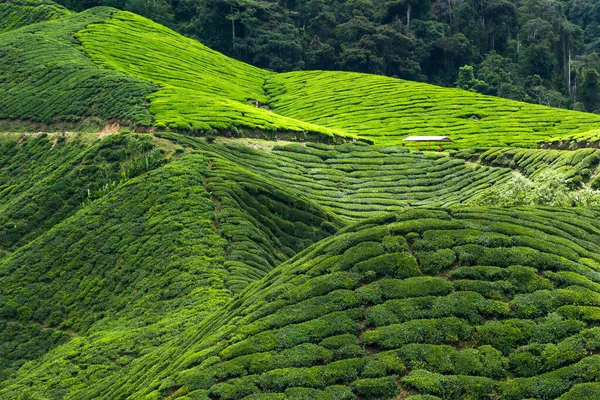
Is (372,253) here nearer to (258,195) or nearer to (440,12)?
(258,195)

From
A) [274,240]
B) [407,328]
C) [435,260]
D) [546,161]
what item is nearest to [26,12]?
[274,240]

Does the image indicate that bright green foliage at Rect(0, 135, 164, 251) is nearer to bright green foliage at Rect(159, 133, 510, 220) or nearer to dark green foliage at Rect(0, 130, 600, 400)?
bright green foliage at Rect(159, 133, 510, 220)

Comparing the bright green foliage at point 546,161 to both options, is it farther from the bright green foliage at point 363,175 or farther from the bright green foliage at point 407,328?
the bright green foliage at point 407,328

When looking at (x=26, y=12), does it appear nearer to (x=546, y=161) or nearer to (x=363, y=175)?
(x=363, y=175)

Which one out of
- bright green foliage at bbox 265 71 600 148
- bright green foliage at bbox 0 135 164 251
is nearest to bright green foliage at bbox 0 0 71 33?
bright green foliage at bbox 265 71 600 148

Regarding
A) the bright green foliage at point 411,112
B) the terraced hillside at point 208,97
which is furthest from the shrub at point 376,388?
the bright green foliage at point 411,112

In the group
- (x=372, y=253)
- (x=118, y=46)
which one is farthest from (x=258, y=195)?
(x=118, y=46)
